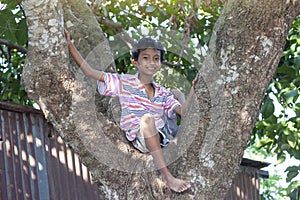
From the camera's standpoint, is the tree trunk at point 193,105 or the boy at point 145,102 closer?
the tree trunk at point 193,105

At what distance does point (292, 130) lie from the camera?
6672 millimetres

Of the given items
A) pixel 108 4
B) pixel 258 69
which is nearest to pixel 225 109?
pixel 258 69

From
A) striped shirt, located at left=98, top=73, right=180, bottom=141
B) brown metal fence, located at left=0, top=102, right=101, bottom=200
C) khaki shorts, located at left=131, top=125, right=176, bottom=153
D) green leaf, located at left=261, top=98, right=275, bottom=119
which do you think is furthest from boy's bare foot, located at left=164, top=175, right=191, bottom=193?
green leaf, located at left=261, top=98, right=275, bottom=119

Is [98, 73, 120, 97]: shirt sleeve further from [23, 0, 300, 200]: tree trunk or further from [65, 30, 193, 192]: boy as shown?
[23, 0, 300, 200]: tree trunk

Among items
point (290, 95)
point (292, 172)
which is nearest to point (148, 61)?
point (290, 95)

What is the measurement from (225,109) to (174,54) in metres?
3.70

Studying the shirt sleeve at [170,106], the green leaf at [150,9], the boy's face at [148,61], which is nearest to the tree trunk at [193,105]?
the shirt sleeve at [170,106]

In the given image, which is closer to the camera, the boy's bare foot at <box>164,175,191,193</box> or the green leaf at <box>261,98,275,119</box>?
the boy's bare foot at <box>164,175,191,193</box>

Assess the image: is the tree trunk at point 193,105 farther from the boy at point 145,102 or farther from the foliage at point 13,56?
the foliage at point 13,56

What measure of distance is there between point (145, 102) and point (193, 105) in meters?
0.65

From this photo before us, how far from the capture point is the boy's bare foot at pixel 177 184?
376 centimetres

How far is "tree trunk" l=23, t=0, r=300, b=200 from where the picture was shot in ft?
12.6

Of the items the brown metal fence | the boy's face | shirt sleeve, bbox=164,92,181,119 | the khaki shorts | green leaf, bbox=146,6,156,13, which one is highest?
green leaf, bbox=146,6,156,13

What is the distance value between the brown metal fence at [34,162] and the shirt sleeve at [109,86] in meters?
1.95
